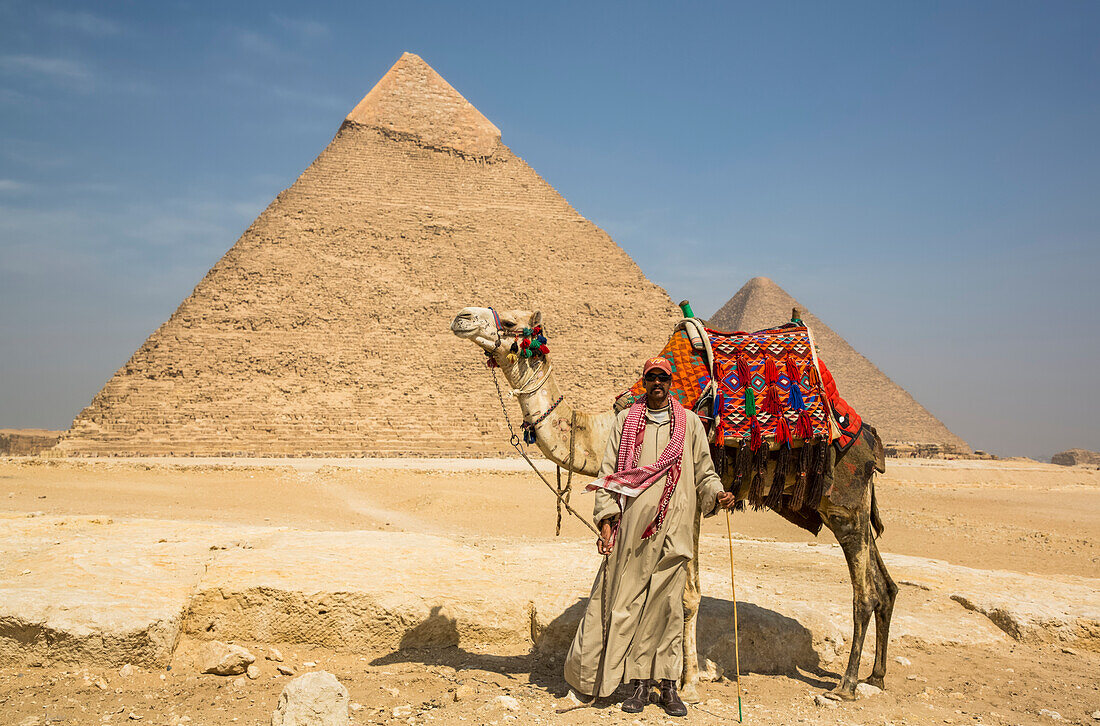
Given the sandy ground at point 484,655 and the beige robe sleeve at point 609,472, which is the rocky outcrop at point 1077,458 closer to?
the sandy ground at point 484,655

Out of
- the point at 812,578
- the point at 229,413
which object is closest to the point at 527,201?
the point at 229,413

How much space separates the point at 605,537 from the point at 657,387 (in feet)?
1.77

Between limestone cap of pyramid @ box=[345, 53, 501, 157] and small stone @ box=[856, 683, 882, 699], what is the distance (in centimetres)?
5525

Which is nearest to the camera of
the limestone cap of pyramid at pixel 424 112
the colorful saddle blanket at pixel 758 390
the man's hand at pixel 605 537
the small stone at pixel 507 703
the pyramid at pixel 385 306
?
the small stone at pixel 507 703

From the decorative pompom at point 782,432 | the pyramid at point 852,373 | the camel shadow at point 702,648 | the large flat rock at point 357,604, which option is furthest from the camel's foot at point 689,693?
the pyramid at point 852,373

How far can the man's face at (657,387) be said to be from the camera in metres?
2.95

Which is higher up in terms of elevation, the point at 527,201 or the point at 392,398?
the point at 527,201

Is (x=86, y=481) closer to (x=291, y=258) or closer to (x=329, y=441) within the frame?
(x=329, y=441)

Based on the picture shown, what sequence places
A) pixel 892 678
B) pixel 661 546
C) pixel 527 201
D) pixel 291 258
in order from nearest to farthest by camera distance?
pixel 661 546 → pixel 892 678 → pixel 291 258 → pixel 527 201

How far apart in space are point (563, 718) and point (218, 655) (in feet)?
4.26

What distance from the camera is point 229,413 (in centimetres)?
3656

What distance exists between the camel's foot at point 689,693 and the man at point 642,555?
183 mm

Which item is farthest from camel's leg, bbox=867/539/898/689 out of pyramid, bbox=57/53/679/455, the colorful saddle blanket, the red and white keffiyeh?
pyramid, bbox=57/53/679/455

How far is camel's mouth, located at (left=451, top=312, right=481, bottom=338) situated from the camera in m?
3.20
